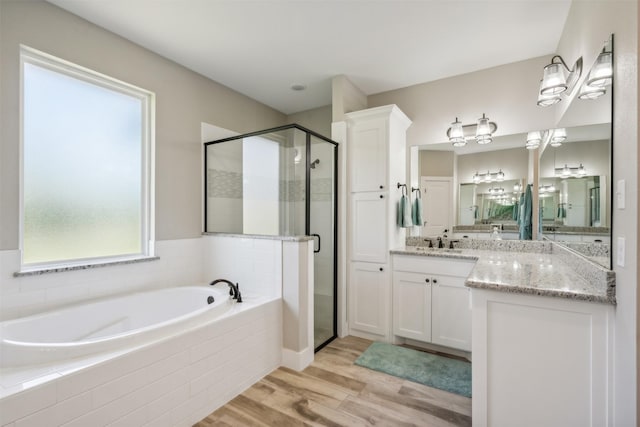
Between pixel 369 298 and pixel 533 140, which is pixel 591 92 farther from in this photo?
pixel 369 298

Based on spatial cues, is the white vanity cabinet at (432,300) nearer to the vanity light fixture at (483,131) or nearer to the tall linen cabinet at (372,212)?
the tall linen cabinet at (372,212)

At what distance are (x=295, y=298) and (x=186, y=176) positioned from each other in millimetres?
1629

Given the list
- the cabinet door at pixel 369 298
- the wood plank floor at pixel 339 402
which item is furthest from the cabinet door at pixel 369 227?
the wood plank floor at pixel 339 402

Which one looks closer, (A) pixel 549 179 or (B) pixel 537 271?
(B) pixel 537 271

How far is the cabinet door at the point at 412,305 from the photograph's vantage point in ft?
8.77

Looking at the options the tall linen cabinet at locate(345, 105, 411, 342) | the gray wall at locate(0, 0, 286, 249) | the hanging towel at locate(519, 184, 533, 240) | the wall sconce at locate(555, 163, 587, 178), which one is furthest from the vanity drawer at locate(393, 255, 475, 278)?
the gray wall at locate(0, 0, 286, 249)

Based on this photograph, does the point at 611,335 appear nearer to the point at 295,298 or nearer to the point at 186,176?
the point at 295,298

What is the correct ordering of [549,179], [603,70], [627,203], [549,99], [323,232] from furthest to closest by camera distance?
[323,232], [549,179], [549,99], [603,70], [627,203]

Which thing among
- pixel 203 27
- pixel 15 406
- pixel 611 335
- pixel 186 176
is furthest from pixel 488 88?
pixel 15 406

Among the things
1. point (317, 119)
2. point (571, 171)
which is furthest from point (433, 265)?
point (317, 119)

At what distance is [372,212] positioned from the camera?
2938 millimetres

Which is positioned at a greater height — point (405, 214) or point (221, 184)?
point (221, 184)

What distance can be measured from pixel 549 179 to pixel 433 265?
1117 millimetres

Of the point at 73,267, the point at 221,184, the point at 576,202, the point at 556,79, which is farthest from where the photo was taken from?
the point at 221,184
